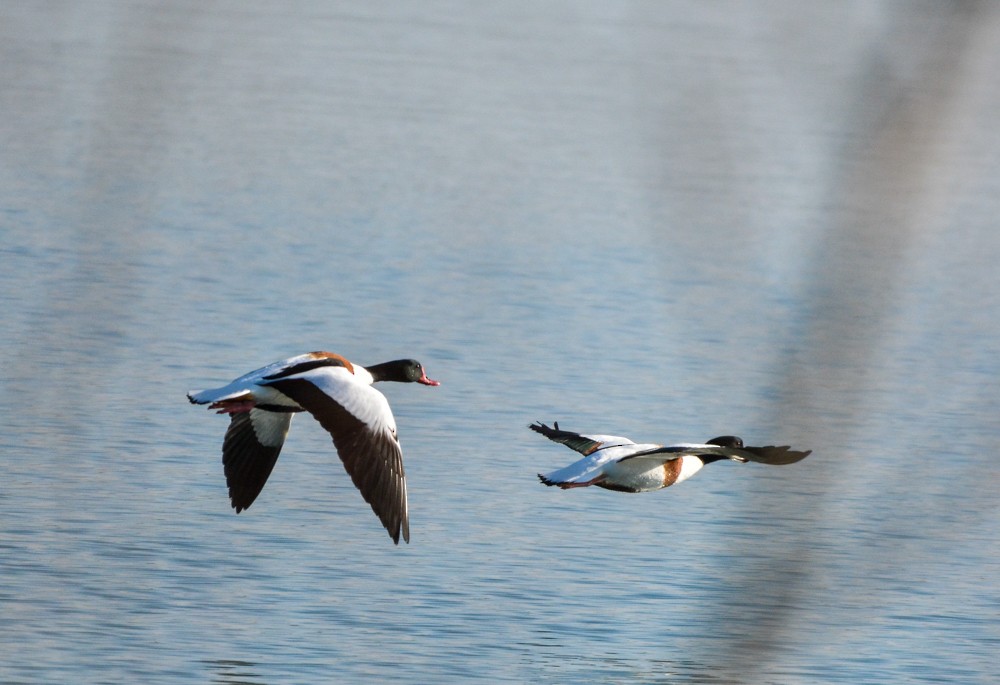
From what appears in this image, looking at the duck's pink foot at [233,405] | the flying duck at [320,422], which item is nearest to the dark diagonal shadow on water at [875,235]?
the flying duck at [320,422]

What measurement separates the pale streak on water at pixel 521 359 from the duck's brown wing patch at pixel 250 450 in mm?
277

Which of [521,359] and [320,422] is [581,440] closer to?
[320,422]

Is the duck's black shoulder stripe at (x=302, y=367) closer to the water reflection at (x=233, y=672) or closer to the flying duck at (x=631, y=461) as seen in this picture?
the flying duck at (x=631, y=461)

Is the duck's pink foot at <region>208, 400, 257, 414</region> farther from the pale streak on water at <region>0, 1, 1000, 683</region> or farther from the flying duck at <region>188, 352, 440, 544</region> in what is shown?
the pale streak on water at <region>0, 1, 1000, 683</region>

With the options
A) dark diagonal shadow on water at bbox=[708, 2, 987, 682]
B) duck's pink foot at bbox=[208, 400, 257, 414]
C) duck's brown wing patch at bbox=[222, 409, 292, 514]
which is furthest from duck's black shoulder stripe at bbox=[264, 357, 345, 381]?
A: dark diagonal shadow on water at bbox=[708, 2, 987, 682]

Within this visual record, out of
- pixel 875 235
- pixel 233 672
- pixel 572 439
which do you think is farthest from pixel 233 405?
pixel 875 235

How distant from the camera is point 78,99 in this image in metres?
20.0

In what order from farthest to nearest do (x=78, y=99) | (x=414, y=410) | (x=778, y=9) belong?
(x=78, y=99)
(x=414, y=410)
(x=778, y=9)

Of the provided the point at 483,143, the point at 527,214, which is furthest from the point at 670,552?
the point at 483,143

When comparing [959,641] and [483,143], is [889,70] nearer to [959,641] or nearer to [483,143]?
[959,641]

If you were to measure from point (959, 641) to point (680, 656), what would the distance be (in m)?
1.50

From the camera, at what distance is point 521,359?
12914mm

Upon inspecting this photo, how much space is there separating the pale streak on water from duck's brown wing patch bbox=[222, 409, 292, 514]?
0.91 feet

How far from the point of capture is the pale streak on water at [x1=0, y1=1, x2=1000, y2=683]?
8.56ft
